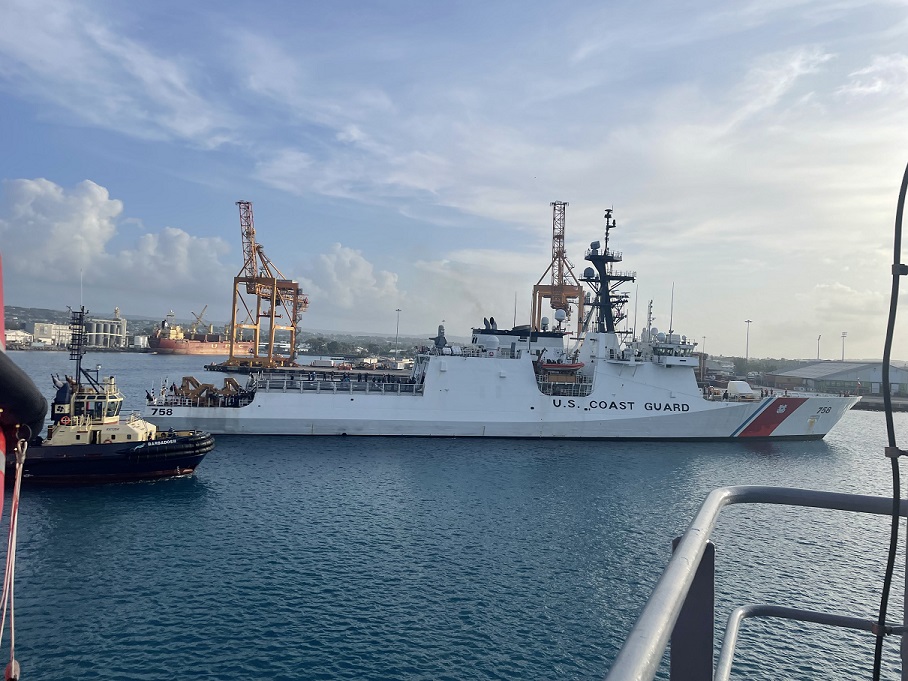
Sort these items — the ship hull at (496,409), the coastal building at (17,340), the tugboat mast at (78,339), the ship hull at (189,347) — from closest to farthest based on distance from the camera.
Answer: the tugboat mast at (78,339) → the ship hull at (496,409) → the ship hull at (189,347) → the coastal building at (17,340)

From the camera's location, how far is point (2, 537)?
10.5m

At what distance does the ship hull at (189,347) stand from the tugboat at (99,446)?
224 ft

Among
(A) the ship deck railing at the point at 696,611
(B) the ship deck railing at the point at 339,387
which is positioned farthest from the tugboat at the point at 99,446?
(A) the ship deck railing at the point at 696,611

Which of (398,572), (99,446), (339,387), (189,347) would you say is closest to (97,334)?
(189,347)

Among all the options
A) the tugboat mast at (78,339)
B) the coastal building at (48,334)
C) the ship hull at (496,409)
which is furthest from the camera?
the coastal building at (48,334)

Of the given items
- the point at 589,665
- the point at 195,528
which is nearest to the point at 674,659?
the point at 589,665

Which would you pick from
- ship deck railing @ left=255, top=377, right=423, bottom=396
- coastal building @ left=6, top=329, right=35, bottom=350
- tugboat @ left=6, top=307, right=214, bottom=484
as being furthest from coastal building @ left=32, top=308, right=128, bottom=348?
tugboat @ left=6, top=307, right=214, bottom=484

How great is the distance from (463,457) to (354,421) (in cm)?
482

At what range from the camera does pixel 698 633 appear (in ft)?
4.95

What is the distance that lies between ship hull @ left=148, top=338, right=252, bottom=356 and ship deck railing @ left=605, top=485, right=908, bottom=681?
8455 cm

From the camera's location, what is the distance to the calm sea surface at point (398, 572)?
23.8 ft

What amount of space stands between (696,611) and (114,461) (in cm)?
1598

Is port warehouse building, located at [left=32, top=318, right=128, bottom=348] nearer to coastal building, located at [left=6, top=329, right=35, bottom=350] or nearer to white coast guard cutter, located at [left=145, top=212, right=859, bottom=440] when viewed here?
coastal building, located at [left=6, top=329, right=35, bottom=350]

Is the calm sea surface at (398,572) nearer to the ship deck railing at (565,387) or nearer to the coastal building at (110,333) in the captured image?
the ship deck railing at (565,387)
